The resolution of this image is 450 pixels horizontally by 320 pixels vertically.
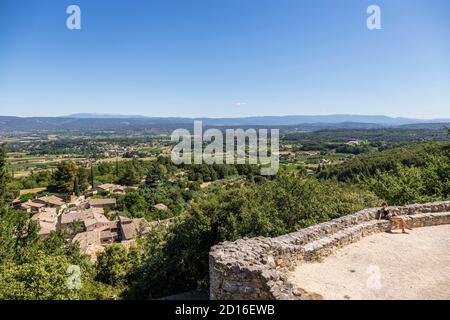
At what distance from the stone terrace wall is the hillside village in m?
22.9

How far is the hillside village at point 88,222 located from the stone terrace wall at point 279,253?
75.3 feet

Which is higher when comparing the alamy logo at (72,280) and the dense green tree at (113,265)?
the alamy logo at (72,280)

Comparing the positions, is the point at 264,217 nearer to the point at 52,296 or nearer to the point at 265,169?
the point at 52,296

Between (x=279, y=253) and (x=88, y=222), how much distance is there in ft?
145

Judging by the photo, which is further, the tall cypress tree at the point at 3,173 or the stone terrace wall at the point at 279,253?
the tall cypress tree at the point at 3,173

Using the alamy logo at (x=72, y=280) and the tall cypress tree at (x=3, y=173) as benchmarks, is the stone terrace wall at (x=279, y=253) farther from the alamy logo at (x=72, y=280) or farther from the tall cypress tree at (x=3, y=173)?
the tall cypress tree at (x=3, y=173)

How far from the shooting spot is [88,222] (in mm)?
46906

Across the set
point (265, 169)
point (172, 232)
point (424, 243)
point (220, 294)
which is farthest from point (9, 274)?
point (265, 169)

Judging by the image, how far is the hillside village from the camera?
39.3 meters

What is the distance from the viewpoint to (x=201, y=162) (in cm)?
9125

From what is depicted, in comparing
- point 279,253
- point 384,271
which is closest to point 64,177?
point 279,253

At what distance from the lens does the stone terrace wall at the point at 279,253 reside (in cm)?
691

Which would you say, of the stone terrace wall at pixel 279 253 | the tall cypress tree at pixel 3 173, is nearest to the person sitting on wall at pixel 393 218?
the stone terrace wall at pixel 279 253

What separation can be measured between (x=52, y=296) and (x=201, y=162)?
79.4m
